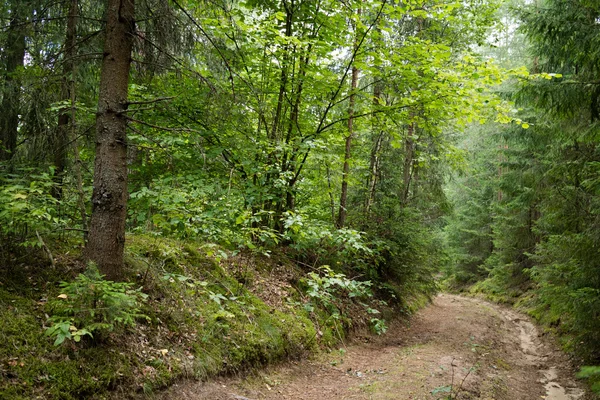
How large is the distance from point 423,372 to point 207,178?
16.8 feet

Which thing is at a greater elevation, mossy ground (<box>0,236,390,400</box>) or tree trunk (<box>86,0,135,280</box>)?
tree trunk (<box>86,0,135,280</box>)

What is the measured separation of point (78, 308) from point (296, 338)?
4.05 m

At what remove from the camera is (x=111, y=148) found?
13.6ft

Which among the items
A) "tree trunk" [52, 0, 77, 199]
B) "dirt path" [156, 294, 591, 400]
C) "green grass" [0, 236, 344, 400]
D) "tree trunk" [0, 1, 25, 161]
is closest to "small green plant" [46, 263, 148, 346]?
"green grass" [0, 236, 344, 400]

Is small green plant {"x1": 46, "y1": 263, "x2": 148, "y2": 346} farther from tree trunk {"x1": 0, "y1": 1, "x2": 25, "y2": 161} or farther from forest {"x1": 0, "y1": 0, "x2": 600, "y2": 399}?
tree trunk {"x1": 0, "y1": 1, "x2": 25, "y2": 161}

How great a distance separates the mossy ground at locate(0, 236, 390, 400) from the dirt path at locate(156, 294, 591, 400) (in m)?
0.33

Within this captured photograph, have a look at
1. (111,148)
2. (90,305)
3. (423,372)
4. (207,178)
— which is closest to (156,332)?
(90,305)

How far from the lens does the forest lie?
3.94 meters

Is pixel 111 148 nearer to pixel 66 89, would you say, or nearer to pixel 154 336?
pixel 66 89

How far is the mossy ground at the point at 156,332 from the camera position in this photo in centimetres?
344

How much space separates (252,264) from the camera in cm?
798

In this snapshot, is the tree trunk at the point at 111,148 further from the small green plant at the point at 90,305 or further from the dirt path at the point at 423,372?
the dirt path at the point at 423,372

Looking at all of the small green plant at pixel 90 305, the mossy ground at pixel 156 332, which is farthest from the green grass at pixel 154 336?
the small green plant at pixel 90 305

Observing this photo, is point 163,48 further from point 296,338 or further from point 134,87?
point 296,338
